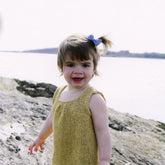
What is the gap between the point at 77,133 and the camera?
1443mm

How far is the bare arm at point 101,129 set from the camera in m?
1.39

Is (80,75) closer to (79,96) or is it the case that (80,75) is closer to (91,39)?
(79,96)

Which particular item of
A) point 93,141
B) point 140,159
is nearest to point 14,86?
point 140,159

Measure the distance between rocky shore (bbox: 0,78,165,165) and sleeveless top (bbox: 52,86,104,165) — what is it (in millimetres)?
603

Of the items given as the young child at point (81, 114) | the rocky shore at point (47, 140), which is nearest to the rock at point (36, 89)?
the rocky shore at point (47, 140)

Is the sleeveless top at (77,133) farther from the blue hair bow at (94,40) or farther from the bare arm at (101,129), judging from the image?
the blue hair bow at (94,40)

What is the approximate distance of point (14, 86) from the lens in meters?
3.79

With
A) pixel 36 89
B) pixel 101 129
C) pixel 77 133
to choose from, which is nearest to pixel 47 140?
pixel 77 133

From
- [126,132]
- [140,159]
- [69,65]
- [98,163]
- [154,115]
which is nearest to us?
[98,163]

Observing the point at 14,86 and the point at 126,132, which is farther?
the point at 14,86

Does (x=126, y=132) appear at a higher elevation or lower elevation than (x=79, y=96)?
lower

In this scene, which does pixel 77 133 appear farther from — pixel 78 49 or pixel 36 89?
pixel 36 89

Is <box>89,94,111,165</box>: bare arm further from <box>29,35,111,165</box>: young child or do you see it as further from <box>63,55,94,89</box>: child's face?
<box>63,55,94,89</box>: child's face

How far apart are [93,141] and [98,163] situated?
0.45 feet
